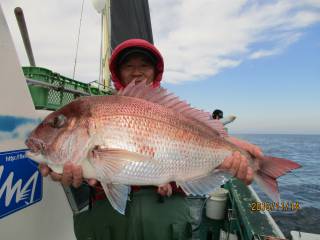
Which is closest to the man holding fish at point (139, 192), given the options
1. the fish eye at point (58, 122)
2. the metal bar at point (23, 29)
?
the fish eye at point (58, 122)

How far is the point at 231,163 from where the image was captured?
238cm

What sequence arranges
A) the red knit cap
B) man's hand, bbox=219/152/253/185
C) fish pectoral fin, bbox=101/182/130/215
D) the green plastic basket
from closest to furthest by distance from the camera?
1. fish pectoral fin, bbox=101/182/130/215
2. man's hand, bbox=219/152/253/185
3. the green plastic basket
4. the red knit cap

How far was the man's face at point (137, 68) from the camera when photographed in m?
3.24

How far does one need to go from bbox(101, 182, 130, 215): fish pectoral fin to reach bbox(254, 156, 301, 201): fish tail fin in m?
1.14

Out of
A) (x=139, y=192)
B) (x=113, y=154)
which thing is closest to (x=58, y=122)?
(x=113, y=154)

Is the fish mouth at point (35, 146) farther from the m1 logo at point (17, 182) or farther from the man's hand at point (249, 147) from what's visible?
the man's hand at point (249, 147)

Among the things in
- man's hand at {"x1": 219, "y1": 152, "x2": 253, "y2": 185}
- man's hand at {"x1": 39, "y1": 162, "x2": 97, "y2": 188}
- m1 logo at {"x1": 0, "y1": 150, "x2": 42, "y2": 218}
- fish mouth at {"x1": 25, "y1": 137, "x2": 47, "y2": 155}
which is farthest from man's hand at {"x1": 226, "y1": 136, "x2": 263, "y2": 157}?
m1 logo at {"x1": 0, "y1": 150, "x2": 42, "y2": 218}

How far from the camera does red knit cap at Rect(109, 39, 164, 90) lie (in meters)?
3.18

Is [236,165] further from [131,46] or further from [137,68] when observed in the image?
[131,46]

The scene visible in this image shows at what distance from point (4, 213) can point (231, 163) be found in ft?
5.54

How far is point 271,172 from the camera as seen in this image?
93.7 inches

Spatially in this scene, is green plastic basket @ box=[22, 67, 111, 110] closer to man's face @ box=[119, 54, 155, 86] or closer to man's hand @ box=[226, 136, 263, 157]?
man's face @ box=[119, 54, 155, 86]

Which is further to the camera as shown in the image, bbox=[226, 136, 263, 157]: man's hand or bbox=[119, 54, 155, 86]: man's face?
bbox=[119, 54, 155, 86]: man's face

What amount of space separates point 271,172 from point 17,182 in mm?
Answer: 1934
